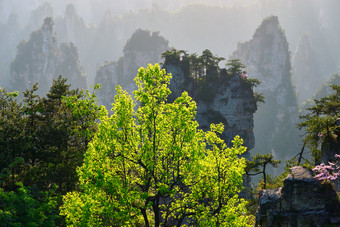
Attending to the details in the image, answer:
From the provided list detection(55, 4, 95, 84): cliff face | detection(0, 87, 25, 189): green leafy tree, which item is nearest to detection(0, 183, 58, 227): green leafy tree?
detection(0, 87, 25, 189): green leafy tree

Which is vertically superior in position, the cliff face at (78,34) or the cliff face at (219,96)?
the cliff face at (78,34)

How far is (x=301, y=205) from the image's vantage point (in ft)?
48.2

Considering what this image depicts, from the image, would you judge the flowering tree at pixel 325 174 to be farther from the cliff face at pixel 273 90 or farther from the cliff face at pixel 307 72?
the cliff face at pixel 307 72

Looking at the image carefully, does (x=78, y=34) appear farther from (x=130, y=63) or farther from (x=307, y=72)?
(x=307, y=72)

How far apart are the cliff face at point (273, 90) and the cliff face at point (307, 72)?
A: 146ft

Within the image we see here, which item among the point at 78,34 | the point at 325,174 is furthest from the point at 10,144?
the point at 78,34

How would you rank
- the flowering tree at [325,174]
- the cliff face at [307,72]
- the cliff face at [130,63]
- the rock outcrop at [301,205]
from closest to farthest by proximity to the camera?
the flowering tree at [325,174] → the rock outcrop at [301,205] → the cliff face at [130,63] → the cliff face at [307,72]

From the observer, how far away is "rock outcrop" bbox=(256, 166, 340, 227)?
14.1 m

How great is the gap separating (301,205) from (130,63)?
10848cm

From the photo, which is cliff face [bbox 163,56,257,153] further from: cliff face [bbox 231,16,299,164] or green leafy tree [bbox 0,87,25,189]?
cliff face [bbox 231,16,299,164]

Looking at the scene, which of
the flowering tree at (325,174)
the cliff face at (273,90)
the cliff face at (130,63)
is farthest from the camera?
the cliff face at (130,63)

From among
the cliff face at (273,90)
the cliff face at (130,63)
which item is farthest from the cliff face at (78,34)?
the cliff face at (273,90)

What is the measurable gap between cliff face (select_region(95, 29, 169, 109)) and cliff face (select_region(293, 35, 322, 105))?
254 ft

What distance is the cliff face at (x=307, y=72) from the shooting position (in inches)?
5856
